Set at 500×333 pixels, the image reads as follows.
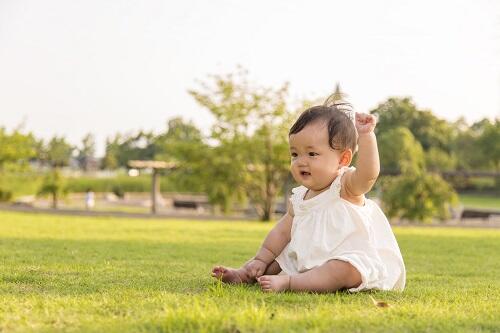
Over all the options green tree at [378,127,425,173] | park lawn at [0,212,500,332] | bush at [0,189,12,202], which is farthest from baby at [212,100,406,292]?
bush at [0,189,12,202]

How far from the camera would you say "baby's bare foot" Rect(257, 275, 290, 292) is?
3.07 meters

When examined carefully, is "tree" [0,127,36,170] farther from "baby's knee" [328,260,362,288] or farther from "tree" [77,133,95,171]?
"tree" [77,133,95,171]

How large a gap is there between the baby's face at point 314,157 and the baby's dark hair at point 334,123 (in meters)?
0.02

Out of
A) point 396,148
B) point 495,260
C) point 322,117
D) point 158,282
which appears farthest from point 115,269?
point 396,148

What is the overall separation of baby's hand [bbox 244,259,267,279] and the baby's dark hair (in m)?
0.69

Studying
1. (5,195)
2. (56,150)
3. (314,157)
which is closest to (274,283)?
(314,157)

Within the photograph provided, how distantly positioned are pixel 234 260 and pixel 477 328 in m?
3.50

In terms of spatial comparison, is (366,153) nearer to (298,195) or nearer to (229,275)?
(298,195)

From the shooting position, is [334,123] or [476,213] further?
[476,213]

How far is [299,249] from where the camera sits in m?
3.44

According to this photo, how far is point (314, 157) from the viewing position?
135 inches

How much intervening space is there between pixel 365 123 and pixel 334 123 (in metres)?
0.27

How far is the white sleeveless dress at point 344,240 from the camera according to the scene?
3.31 m

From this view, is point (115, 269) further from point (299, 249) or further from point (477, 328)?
point (477, 328)
